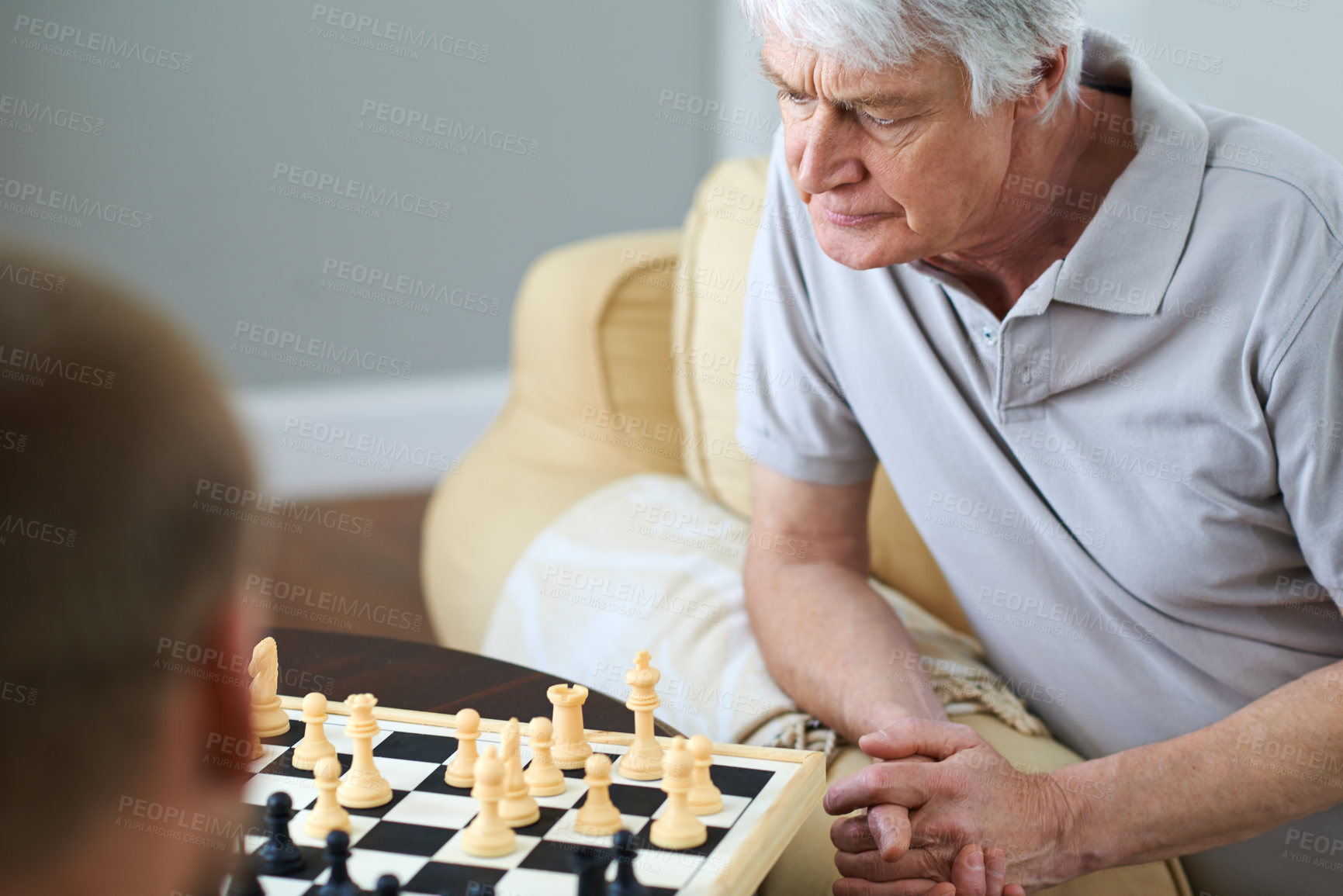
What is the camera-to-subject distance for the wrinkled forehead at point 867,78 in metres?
1.08

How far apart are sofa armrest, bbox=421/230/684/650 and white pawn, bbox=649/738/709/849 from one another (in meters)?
1.02

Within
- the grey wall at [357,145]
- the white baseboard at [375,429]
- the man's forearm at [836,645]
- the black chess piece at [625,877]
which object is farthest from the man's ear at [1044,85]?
the white baseboard at [375,429]

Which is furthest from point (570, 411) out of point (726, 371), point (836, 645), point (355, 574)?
point (355, 574)

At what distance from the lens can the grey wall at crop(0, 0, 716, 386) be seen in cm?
331

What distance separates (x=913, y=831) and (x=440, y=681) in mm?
454

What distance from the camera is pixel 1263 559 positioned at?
123cm

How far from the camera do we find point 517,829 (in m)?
0.88

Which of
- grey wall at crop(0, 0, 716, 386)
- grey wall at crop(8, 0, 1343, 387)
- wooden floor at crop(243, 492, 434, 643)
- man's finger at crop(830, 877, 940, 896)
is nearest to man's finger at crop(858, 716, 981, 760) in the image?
man's finger at crop(830, 877, 940, 896)

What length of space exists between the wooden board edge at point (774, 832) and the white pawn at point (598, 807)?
0.31 ft

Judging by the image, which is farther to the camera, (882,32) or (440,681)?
(440,681)

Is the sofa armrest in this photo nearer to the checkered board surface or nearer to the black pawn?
the checkered board surface

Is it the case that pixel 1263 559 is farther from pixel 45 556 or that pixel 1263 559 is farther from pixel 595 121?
pixel 595 121

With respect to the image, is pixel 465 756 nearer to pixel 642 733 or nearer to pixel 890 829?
pixel 642 733

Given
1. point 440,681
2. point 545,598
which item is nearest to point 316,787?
point 440,681
